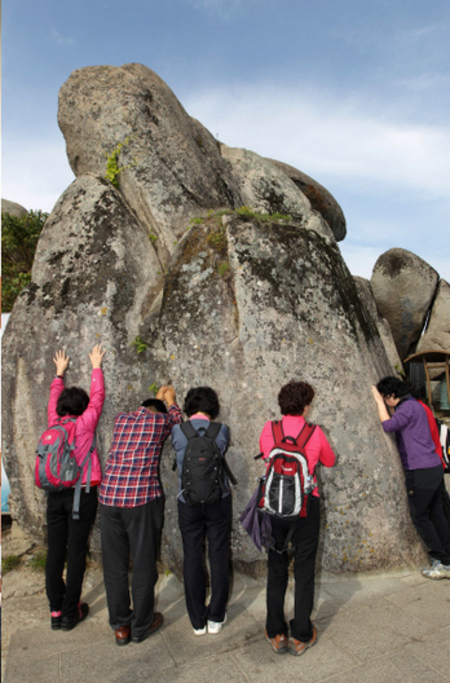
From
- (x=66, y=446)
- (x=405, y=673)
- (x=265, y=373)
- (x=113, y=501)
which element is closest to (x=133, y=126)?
(x=265, y=373)

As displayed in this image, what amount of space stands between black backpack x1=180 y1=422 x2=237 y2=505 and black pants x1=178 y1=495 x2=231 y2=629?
14cm

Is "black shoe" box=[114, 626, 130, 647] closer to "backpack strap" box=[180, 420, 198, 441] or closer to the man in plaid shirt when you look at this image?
the man in plaid shirt

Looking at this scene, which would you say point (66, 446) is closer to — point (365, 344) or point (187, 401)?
point (187, 401)

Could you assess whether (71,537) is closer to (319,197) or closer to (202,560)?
(202,560)

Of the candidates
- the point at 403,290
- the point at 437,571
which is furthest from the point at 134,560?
the point at 403,290

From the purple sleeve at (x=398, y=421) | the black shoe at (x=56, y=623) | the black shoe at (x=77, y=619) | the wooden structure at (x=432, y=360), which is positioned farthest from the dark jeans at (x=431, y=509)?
the wooden structure at (x=432, y=360)

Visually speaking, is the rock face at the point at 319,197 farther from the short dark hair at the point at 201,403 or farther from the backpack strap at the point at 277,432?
the backpack strap at the point at 277,432

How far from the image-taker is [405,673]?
3.36 metres

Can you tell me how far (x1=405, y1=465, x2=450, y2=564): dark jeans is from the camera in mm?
4773

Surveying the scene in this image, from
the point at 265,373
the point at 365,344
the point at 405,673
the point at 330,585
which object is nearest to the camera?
the point at 405,673

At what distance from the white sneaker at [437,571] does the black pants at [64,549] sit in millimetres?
3267

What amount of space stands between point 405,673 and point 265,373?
272cm

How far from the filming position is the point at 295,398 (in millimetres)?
3949

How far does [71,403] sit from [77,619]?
1937mm
